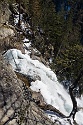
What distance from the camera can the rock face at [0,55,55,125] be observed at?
11766 mm

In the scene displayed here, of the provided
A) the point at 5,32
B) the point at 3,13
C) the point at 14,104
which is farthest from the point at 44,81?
the point at 14,104

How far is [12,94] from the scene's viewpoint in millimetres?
12352

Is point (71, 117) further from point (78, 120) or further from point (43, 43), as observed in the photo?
point (43, 43)

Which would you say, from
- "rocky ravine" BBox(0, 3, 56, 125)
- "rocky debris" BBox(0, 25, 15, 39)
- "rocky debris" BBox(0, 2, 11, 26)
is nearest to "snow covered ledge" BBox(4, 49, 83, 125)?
"rocky debris" BBox(0, 25, 15, 39)

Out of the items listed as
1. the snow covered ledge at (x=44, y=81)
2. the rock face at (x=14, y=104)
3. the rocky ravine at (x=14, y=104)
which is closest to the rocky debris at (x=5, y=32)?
the snow covered ledge at (x=44, y=81)

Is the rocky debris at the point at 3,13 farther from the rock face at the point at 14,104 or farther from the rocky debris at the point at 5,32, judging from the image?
the rock face at the point at 14,104

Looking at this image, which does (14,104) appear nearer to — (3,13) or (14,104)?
(14,104)

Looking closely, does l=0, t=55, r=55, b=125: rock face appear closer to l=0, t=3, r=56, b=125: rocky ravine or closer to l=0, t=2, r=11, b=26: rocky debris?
l=0, t=3, r=56, b=125: rocky ravine

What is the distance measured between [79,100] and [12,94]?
22.2 m

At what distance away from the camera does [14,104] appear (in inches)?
481

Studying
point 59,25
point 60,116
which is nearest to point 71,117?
point 60,116

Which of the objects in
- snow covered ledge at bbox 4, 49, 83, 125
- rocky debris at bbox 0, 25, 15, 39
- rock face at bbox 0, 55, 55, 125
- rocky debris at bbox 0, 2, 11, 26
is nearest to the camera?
rock face at bbox 0, 55, 55, 125

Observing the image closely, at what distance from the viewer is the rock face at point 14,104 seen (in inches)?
463

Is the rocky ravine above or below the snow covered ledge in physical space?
above
